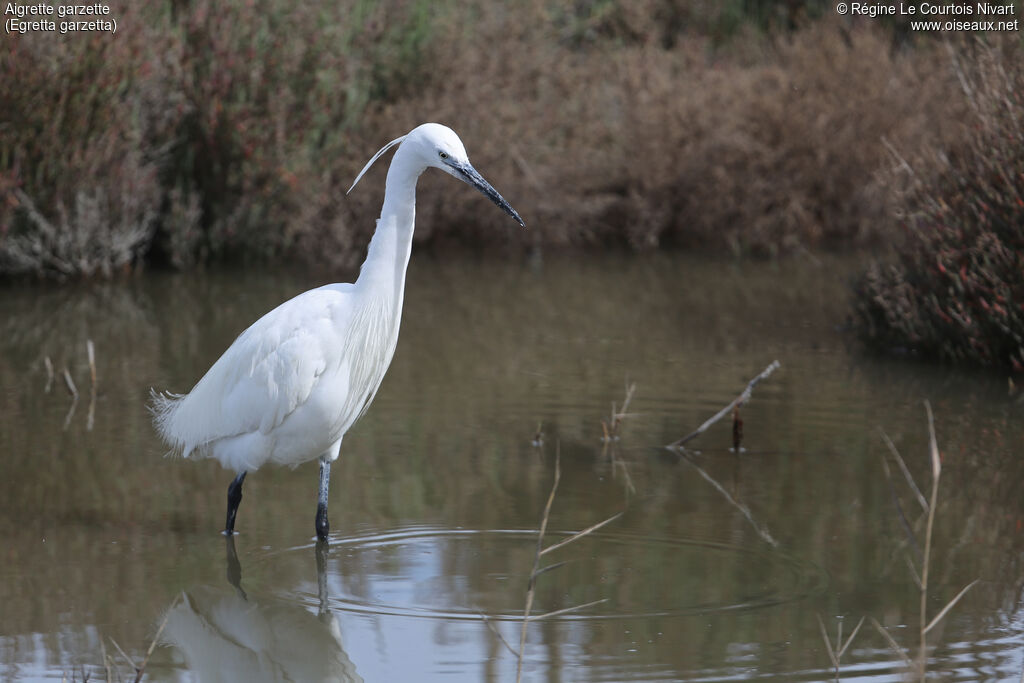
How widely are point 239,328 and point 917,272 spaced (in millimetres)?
4542

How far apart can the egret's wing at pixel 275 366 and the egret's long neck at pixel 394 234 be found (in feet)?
0.54

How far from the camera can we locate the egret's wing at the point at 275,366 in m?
4.68

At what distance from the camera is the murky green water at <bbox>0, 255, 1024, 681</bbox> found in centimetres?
408

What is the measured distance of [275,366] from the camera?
186 inches

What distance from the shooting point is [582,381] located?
7906mm

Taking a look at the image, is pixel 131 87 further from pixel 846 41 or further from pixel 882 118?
pixel 846 41

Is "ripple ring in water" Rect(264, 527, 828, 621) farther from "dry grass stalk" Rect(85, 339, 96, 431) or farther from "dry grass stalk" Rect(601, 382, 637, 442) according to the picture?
"dry grass stalk" Rect(85, 339, 96, 431)

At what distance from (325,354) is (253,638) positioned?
101 cm

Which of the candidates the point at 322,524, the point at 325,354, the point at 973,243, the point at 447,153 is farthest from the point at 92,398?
the point at 973,243

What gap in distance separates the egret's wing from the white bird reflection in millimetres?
602

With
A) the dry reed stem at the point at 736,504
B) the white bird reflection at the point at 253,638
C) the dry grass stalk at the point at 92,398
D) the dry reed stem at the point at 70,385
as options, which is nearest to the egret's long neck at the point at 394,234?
the white bird reflection at the point at 253,638

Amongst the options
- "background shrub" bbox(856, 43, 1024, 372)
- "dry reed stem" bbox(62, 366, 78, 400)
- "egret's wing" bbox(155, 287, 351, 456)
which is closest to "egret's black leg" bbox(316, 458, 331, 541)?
"egret's wing" bbox(155, 287, 351, 456)

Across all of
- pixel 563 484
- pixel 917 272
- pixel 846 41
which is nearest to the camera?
pixel 563 484

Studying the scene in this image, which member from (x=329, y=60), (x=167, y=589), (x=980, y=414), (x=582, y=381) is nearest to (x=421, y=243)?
(x=329, y=60)
